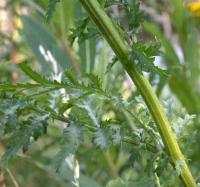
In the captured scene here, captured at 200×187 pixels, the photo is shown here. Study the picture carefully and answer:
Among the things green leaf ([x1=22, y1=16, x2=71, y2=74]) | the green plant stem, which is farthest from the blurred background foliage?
the green plant stem

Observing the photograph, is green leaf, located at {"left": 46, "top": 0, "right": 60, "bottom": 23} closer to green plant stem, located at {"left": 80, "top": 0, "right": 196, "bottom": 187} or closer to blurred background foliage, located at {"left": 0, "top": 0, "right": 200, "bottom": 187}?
green plant stem, located at {"left": 80, "top": 0, "right": 196, "bottom": 187}

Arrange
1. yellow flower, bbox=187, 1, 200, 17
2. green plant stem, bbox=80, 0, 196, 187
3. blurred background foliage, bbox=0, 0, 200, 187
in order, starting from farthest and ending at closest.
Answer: yellow flower, bbox=187, 1, 200, 17 < blurred background foliage, bbox=0, 0, 200, 187 < green plant stem, bbox=80, 0, 196, 187

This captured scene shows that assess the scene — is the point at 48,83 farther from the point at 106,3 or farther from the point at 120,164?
the point at 120,164

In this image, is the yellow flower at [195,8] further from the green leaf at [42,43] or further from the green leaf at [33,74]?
the green leaf at [33,74]

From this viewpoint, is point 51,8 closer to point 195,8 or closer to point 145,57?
point 145,57

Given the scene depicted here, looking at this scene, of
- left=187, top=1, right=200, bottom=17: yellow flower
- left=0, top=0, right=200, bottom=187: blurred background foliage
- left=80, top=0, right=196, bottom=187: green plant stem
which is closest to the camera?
left=80, top=0, right=196, bottom=187: green plant stem

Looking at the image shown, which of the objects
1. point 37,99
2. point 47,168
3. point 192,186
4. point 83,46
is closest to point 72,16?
point 83,46

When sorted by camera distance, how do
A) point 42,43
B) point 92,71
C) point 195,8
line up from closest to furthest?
point 92,71 → point 42,43 → point 195,8

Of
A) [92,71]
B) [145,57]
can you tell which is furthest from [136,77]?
[92,71]

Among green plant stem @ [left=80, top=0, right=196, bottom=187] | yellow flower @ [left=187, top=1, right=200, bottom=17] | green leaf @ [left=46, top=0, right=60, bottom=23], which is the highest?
yellow flower @ [left=187, top=1, right=200, bottom=17]
